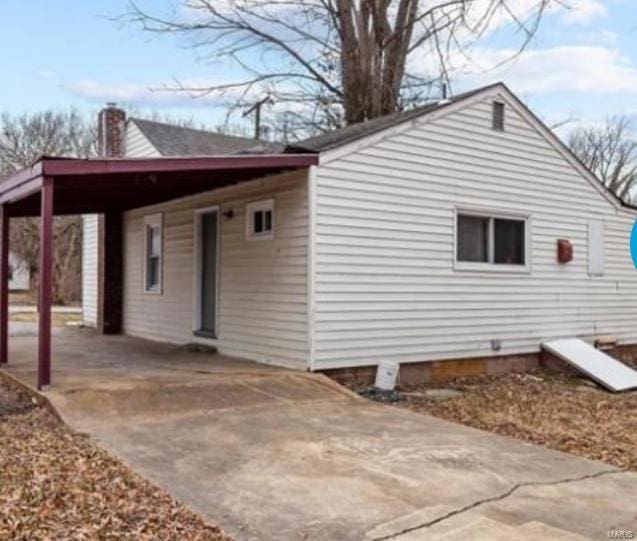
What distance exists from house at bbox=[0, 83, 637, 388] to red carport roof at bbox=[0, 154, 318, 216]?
1.0 inches

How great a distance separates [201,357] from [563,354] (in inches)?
214

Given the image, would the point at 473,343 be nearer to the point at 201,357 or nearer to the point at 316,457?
the point at 201,357

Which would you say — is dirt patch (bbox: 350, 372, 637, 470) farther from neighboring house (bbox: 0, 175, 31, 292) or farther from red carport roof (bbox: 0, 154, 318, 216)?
neighboring house (bbox: 0, 175, 31, 292)

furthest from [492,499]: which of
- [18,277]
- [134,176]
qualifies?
[18,277]

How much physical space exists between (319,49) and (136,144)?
694 cm

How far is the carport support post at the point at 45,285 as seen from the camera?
682 centimetres

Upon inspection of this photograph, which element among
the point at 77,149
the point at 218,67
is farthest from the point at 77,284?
the point at 218,67

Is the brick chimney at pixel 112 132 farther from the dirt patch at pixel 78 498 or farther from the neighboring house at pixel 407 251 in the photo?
the dirt patch at pixel 78 498

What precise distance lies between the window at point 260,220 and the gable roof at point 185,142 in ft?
11.1

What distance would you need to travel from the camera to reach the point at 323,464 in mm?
4914

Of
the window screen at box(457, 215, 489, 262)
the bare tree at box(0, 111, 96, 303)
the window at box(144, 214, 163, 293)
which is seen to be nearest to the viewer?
the window screen at box(457, 215, 489, 262)

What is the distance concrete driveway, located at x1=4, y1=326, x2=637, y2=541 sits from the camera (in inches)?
151

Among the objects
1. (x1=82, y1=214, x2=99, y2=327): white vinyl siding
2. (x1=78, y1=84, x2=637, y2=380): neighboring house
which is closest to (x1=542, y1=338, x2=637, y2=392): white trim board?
(x1=78, y1=84, x2=637, y2=380): neighboring house

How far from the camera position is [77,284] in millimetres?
31719
